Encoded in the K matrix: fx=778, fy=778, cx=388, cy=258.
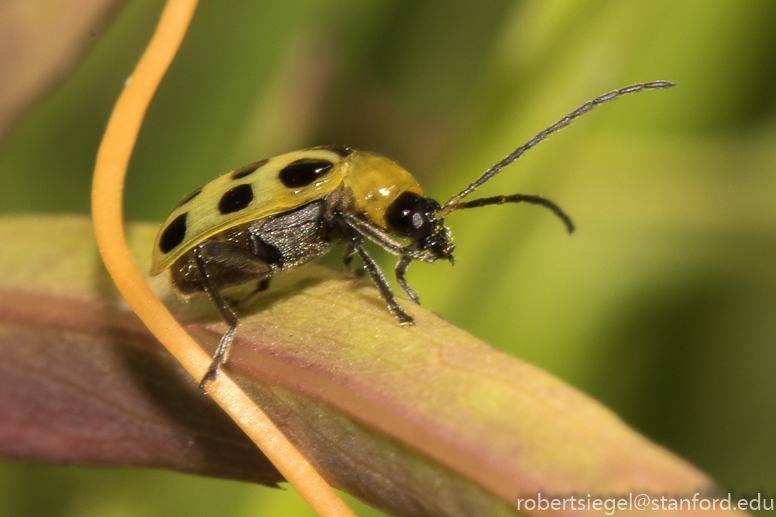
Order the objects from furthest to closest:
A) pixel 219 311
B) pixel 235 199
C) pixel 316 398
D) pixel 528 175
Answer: pixel 528 175 < pixel 235 199 < pixel 219 311 < pixel 316 398

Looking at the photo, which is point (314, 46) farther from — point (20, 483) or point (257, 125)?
point (20, 483)

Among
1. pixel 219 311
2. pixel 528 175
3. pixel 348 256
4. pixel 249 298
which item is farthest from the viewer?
pixel 348 256

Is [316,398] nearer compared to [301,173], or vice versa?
[316,398]

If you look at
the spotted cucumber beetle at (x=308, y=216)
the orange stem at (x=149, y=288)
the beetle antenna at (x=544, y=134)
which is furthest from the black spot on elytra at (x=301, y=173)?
the orange stem at (x=149, y=288)

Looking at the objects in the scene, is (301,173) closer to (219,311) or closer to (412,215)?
(412,215)

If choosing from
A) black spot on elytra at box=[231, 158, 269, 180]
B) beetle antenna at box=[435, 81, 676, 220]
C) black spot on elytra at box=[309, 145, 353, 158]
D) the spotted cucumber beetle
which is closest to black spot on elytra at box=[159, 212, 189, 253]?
the spotted cucumber beetle

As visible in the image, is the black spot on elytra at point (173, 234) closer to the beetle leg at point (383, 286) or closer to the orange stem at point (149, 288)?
the orange stem at point (149, 288)

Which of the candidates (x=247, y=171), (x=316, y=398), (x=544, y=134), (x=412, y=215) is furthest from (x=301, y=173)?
(x=316, y=398)

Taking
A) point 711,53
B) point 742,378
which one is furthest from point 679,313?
point 711,53
